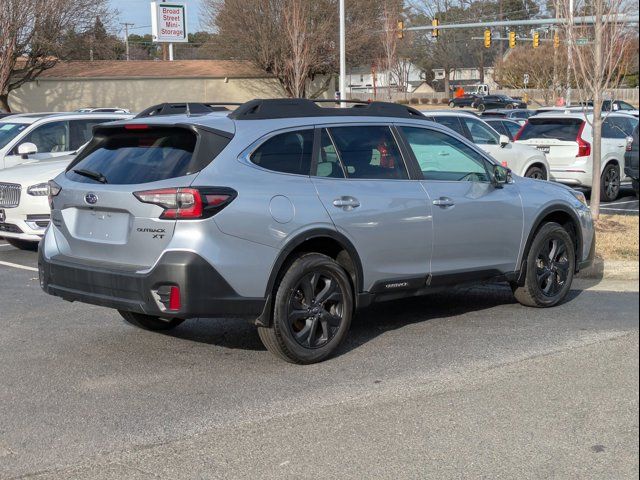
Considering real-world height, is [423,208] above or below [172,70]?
below

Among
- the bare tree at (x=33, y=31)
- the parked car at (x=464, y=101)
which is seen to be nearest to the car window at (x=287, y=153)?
the bare tree at (x=33, y=31)

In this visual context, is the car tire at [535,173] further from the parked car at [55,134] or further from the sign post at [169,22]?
the sign post at [169,22]

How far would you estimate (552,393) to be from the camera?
18.6 ft

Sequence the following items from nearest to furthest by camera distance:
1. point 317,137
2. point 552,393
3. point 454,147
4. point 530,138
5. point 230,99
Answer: point 552,393 → point 317,137 → point 454,147 → point 530,138 → point 230,99

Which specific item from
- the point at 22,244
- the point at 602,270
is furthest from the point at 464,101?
the point at 602,270

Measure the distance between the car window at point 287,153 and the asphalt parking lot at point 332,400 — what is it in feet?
4.67

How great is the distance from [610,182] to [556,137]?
1.35 metres

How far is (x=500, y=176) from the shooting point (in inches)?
298

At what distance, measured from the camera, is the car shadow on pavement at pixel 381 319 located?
7.16 metres

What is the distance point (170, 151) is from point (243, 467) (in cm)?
249

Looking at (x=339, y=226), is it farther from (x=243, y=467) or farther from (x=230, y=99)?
(x=230, y=99)

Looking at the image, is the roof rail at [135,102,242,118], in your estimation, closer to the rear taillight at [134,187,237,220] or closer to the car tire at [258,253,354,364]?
the rear taillight at [134,187,237,220]

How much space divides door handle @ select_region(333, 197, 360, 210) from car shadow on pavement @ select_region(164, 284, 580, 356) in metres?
1.12

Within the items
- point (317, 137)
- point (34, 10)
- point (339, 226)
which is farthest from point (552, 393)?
point (34, 10)
